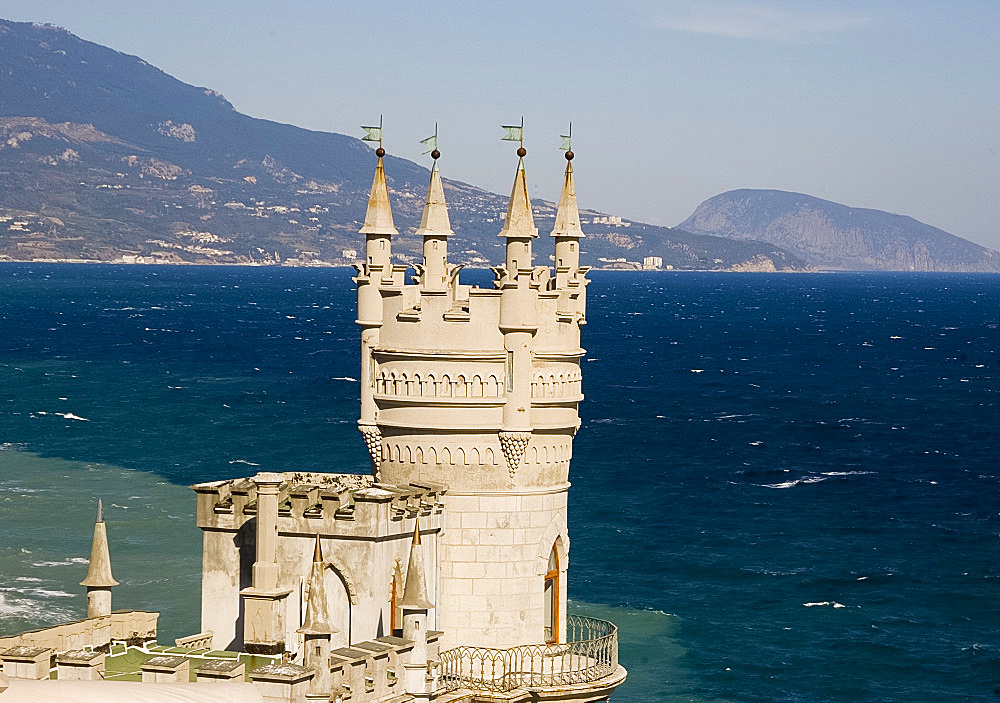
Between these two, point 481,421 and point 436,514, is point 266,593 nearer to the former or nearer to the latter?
point 436,514

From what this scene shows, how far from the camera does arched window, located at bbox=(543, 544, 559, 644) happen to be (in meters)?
32.4

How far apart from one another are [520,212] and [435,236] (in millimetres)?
1591

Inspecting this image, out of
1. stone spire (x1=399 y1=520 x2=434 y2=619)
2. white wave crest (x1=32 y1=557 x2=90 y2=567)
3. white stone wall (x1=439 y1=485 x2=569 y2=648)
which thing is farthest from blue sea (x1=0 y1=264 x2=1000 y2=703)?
stone spire (x1=399 y1=520 x2=434 y2=619)

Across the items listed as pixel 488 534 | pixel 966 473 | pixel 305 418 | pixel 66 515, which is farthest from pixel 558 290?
pixel 305 418

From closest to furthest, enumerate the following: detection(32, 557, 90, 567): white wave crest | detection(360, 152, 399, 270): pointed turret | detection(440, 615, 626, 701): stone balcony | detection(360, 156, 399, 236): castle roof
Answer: detection(440, 615, 626, 701): stone balcony, detection(360, 152, 399, 270): pointed turret, detection(360, 156, 399, 236): castle roof, detection(32, 557, 90, 567): white wave crest

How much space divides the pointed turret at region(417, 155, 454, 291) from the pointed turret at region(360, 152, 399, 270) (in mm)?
942

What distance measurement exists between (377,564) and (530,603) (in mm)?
3449

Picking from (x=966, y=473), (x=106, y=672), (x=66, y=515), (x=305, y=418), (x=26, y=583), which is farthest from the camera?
(x=305, y=418)

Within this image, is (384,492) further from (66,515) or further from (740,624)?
(66,515)

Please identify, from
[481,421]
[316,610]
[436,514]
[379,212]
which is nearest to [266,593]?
[316,610]

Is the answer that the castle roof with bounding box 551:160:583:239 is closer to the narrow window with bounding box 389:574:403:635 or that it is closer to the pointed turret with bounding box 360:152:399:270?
the pointed turret with bounding box 360:152:399:270

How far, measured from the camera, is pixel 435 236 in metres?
31.6

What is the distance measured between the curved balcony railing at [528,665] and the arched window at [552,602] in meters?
0.54

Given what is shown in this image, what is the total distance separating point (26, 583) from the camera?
83.0 meters
